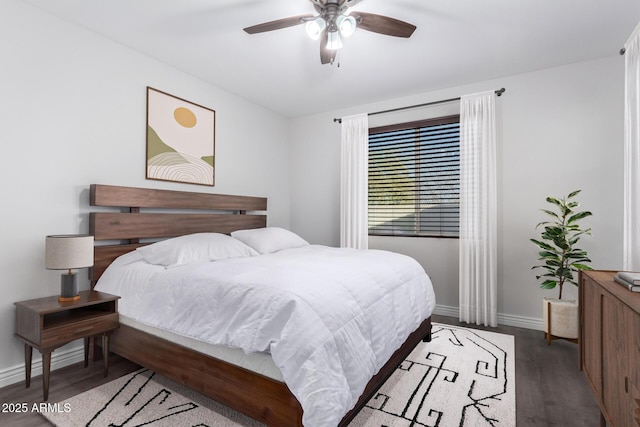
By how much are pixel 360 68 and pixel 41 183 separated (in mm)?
2870

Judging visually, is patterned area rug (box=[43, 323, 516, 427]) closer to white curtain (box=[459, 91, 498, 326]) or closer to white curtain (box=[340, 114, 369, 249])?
white curtain (box=[459, 91, 498, 326])

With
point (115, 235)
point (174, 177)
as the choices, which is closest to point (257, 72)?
point (174, 177)

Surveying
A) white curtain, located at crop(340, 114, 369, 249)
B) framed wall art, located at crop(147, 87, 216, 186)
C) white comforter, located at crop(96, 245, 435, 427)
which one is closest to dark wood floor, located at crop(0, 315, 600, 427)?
white comforter, located at crop(96, 245, 435, 427)

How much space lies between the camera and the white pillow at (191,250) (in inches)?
97.2

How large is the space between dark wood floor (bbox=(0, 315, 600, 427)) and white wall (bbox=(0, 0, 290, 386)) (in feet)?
0.83

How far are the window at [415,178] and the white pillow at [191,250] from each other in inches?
79.8

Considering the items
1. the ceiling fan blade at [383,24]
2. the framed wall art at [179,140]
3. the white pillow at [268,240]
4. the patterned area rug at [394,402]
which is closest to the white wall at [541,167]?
the patterned area rug at [394,402]

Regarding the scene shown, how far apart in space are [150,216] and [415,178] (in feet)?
9.66

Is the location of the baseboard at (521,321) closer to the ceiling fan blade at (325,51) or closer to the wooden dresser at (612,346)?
the wooden dresser at (612,346)

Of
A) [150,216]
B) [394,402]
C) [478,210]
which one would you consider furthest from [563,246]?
[150,216]

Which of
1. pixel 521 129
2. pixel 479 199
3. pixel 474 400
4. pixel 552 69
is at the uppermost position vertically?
pixel 552 69

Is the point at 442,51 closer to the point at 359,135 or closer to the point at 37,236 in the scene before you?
the point at 359,135

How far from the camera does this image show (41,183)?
2.38 metres

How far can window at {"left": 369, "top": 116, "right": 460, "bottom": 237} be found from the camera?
386 cm
